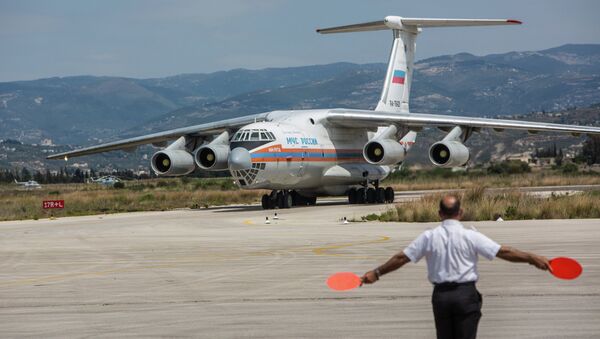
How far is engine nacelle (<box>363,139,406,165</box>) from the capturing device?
3434cm

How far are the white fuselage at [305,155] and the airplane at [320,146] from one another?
0.03 meters

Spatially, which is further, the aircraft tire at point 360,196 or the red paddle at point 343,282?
the aircraft tire at point 360,196

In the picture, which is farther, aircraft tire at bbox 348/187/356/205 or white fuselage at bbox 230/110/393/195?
aircraft tire at bbox 348/187/356/205

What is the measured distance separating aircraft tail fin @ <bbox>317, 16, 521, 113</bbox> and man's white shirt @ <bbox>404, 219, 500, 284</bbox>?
102 ft

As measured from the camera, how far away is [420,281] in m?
13.2

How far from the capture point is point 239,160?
1257 inches

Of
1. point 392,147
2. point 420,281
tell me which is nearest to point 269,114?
point 392,147

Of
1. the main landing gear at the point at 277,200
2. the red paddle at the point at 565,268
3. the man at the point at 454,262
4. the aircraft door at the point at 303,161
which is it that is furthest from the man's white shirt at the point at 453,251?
the main landing gear at the point at 277,200

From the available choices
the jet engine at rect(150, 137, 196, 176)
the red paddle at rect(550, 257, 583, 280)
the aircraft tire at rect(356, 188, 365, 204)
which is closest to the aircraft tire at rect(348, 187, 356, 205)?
the aircraft tire at rect(356, 188, 365, 204)

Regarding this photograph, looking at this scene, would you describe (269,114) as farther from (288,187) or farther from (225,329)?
(225,329)

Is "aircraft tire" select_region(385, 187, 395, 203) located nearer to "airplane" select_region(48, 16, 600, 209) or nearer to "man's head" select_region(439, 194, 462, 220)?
"airplane" select_region(48, 16, 600, 209)

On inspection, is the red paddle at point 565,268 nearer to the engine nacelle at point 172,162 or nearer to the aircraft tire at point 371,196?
the engine nacelle at point 172,162

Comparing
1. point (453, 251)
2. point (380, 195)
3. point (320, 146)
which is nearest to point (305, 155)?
point (320, 146)

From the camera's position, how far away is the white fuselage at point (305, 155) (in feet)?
Answer: 108
